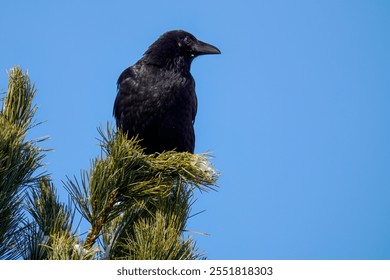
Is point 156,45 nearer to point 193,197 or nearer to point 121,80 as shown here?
point 121,80

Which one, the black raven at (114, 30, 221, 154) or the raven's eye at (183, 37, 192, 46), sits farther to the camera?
the raven's eye at (183, 37, 192, 46)

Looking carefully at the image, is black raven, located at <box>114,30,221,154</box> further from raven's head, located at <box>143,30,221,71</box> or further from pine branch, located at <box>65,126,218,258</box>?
pine branch, located at <box>65,126,218,258</box>

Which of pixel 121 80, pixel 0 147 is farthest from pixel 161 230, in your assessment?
pixel 121 80

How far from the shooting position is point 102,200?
11.0 feet

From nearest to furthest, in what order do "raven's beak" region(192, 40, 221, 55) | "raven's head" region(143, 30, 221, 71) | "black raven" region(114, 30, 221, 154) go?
1. "black raven" region(114, 30, 221, 154)
2. "raven's head" region(143, 30, 221, 71)
3. "raven's beak" region(192, 40, 221, 55)

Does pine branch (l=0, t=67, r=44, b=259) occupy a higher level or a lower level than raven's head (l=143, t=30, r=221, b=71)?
lower

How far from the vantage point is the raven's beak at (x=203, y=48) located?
7176 mm

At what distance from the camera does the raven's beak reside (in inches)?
283

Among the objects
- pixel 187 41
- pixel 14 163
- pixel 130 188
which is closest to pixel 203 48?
pixel 187 41

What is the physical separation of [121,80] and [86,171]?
341 centimetres

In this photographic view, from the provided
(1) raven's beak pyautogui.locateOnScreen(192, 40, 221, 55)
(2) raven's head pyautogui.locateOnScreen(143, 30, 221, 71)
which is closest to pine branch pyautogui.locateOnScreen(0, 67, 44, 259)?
(2) raven's head pyautogui.locateOnScreen(143, 30, 221, 71)

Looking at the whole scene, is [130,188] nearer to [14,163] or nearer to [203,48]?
[14,163]

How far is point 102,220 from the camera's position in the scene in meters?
3.35

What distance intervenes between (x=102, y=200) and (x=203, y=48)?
4.09m
